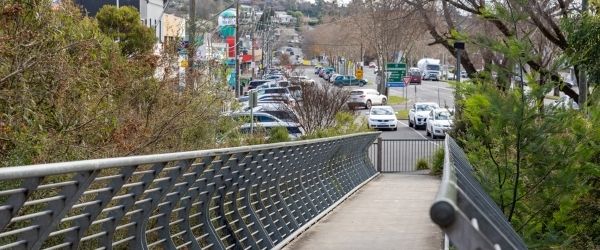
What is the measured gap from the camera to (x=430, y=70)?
406 ft

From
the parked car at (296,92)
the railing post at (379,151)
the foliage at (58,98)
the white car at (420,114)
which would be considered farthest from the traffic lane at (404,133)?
the foliage at (58,98)

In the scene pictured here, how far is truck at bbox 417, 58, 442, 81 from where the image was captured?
123750 mm

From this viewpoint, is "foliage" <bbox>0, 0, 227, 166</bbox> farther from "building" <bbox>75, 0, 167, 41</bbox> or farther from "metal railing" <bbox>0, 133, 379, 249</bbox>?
"building" <bbox>75, 0, 167, 41</bbox>

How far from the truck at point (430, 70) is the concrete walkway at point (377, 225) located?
318ft

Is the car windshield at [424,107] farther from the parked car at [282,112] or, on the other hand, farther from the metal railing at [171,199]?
the metal railing at [171,199]

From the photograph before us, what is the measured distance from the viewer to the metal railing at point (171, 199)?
575cm

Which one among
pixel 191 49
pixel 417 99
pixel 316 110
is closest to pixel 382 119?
pixel 316 110

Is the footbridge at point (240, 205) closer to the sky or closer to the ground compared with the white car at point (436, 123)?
closer to the sky

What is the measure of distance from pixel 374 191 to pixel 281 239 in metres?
13.8

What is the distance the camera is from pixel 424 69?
125m

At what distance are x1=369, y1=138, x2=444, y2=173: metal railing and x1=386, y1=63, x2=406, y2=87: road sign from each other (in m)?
27.6

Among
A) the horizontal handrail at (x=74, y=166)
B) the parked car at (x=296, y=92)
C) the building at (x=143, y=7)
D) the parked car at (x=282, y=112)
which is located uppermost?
the building at (x=143, y=7)

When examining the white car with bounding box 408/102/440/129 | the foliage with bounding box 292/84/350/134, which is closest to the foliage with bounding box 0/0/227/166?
the foliage with bounding box 292/84/350/134

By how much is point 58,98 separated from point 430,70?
112892 mm
